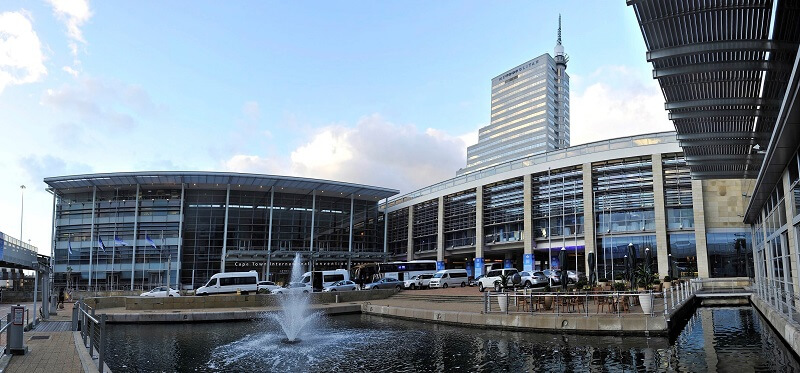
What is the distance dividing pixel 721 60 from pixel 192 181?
62.4 meters

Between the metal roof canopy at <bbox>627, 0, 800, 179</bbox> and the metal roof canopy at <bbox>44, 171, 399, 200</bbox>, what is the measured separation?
54870mm

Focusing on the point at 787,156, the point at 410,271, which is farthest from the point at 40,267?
the point at 410,271

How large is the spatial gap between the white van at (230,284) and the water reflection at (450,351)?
2082 centimetres

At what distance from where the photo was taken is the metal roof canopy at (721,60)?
12.4 metres

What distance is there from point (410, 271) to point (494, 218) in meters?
18.6

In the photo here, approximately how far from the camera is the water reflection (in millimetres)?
13812

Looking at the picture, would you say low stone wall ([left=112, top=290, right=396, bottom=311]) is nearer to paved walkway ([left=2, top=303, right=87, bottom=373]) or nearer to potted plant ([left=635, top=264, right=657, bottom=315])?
paved walkway ([left=2, top=303, right=87, bottom=373])

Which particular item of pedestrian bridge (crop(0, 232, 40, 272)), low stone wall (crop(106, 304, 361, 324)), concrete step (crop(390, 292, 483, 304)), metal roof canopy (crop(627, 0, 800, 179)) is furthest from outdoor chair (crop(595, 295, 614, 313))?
pedestrian bridge (crop(0, 232, 40, 272))

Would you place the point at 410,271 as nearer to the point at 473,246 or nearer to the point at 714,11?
the point at 473,246

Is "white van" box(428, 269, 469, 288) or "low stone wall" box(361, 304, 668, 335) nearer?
"low stone wall" box(361, 304, 668, 335)

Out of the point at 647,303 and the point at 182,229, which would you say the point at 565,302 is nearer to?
the point at 647,303

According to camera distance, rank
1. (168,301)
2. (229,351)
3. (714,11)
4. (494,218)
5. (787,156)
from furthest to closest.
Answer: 1. (494,218)
2. (168,301)
3. (229,351)
4. (787,156)
5. (714,11)

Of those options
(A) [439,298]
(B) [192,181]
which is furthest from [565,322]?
(B) [192,181]

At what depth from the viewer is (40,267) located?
79.8 feet
